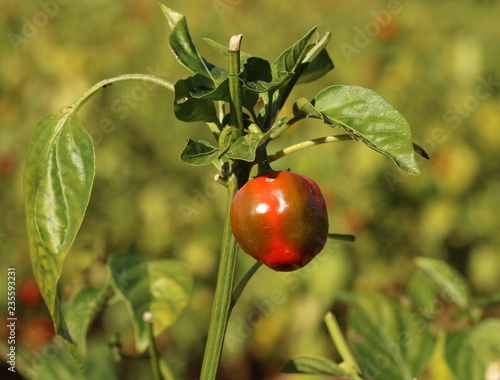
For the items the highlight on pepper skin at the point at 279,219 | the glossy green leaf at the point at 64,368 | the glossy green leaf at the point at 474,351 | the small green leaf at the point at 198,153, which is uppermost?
the small green leaf at the point at 198,153

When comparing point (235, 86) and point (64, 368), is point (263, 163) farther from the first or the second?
point (64, 368)

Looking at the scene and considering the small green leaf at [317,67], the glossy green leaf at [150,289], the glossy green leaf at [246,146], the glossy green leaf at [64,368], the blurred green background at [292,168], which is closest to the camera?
the glossy green leaf at [246,146]

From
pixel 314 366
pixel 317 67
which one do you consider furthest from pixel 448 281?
pixel 317 67

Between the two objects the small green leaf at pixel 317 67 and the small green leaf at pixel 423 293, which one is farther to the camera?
the small green leaf at pixel 423 293

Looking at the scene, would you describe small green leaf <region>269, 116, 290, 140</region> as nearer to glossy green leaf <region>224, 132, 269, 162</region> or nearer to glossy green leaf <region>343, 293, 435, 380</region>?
glossy green leaf <region>224, 132, 269, 162</region>

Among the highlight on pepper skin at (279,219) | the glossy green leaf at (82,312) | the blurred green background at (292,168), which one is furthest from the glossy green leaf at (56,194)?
the blurred green background at (292,168)

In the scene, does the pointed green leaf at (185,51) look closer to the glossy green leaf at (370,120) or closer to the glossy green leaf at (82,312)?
the glossy green leaf at (370,120)
